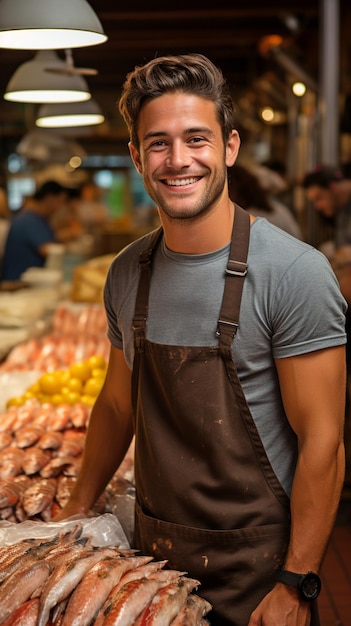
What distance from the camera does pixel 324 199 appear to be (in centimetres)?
811

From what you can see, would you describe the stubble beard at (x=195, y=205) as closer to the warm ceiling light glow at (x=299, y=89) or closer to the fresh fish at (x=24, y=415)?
the fresh fish at (x=24, y=415)

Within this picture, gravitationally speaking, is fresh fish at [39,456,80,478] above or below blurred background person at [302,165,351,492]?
below

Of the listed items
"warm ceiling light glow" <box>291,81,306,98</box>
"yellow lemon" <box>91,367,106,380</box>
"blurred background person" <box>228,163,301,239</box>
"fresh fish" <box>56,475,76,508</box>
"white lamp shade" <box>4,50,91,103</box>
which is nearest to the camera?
"fresh fish" <box>56,475,76,508</box>

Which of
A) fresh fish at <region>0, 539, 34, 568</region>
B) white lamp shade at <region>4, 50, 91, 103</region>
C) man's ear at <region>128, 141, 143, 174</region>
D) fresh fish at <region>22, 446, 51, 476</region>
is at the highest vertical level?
white lamp shade at <region>4, 50, 91, 103</region>

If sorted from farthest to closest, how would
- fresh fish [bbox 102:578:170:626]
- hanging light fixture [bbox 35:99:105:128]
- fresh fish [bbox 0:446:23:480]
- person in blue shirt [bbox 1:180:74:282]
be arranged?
1. person in blue shirt [bbox 1:180:74:282]
2. hanging light fixture [bbox 35:99:105:128]
3. fresh fish [bbox 0:446:23:480]
4. fresh fish [bbox 102:578:170:626]

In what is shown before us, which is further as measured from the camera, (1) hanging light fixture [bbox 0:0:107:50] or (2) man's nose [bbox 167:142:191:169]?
(1) hanging light fixture [bbox 0:0:107:50]

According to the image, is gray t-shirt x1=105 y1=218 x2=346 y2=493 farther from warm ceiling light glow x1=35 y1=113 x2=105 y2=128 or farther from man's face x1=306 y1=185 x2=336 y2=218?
man's face x1=306 y1=185 x2=336 y2=218

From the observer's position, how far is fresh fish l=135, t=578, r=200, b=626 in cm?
208

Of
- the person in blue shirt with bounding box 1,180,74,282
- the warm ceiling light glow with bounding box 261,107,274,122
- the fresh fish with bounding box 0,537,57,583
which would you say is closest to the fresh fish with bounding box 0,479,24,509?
the fresh fish with bounding box 0,537,57,583

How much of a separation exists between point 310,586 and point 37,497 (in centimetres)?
110

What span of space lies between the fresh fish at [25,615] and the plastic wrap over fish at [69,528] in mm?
532

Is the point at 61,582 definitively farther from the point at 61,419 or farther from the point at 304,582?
the point at 61,419

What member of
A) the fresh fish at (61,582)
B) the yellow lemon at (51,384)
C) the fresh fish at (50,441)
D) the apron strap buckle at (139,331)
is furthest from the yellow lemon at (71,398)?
the fresh fish at (61,582)

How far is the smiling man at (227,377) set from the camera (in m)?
2.31
